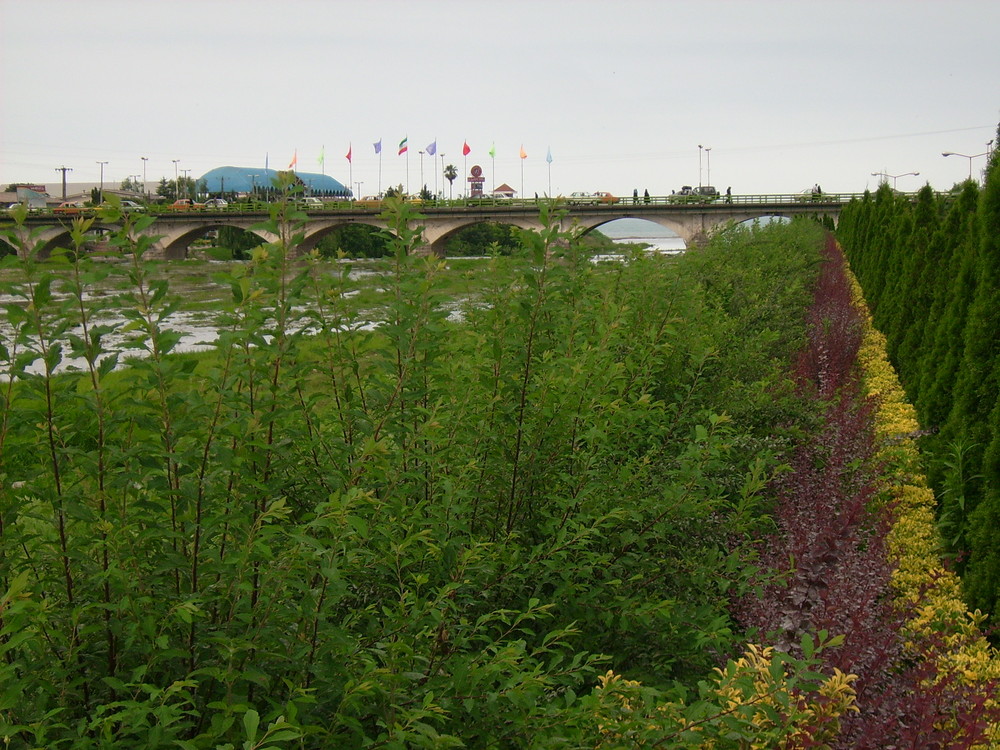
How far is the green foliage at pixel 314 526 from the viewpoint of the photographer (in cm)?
256

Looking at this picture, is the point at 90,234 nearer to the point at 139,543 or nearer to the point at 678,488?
the point at 139,543

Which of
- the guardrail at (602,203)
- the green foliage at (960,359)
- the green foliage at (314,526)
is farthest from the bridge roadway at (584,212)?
the green foliage at (314,526)

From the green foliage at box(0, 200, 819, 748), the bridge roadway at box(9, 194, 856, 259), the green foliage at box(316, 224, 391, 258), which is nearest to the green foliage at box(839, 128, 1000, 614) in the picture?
the green foliage at box(0, 200, 819, 748)

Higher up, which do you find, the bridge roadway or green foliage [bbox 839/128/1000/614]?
the bridge roadway

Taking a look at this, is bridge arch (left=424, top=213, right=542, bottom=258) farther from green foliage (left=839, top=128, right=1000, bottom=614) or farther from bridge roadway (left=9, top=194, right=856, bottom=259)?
green foliage (left=839, top=128, right=1000, bottom=614)

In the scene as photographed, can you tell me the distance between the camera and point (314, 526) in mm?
2445

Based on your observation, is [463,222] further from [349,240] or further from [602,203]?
[349,240]

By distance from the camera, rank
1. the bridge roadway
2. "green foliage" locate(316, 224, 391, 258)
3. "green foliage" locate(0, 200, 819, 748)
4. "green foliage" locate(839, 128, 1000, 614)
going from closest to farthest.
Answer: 1. "green foliage" locate(0, 200, 819, 748)
2. "green foliage" locate(839, 128, 1000, 614)
3. the bridge roadway
4. "green foliage" locate(316, 224, 391, 258)

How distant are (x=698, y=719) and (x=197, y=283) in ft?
159

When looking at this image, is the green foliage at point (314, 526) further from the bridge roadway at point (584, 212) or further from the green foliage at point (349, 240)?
the green foliage at point (349, 240)

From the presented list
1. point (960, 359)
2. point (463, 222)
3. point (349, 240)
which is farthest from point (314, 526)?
point (349, 240)

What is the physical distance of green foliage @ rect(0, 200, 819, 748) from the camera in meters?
2.56

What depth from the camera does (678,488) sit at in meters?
4.18

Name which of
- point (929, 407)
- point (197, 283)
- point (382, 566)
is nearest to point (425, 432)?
point (382, 566)
